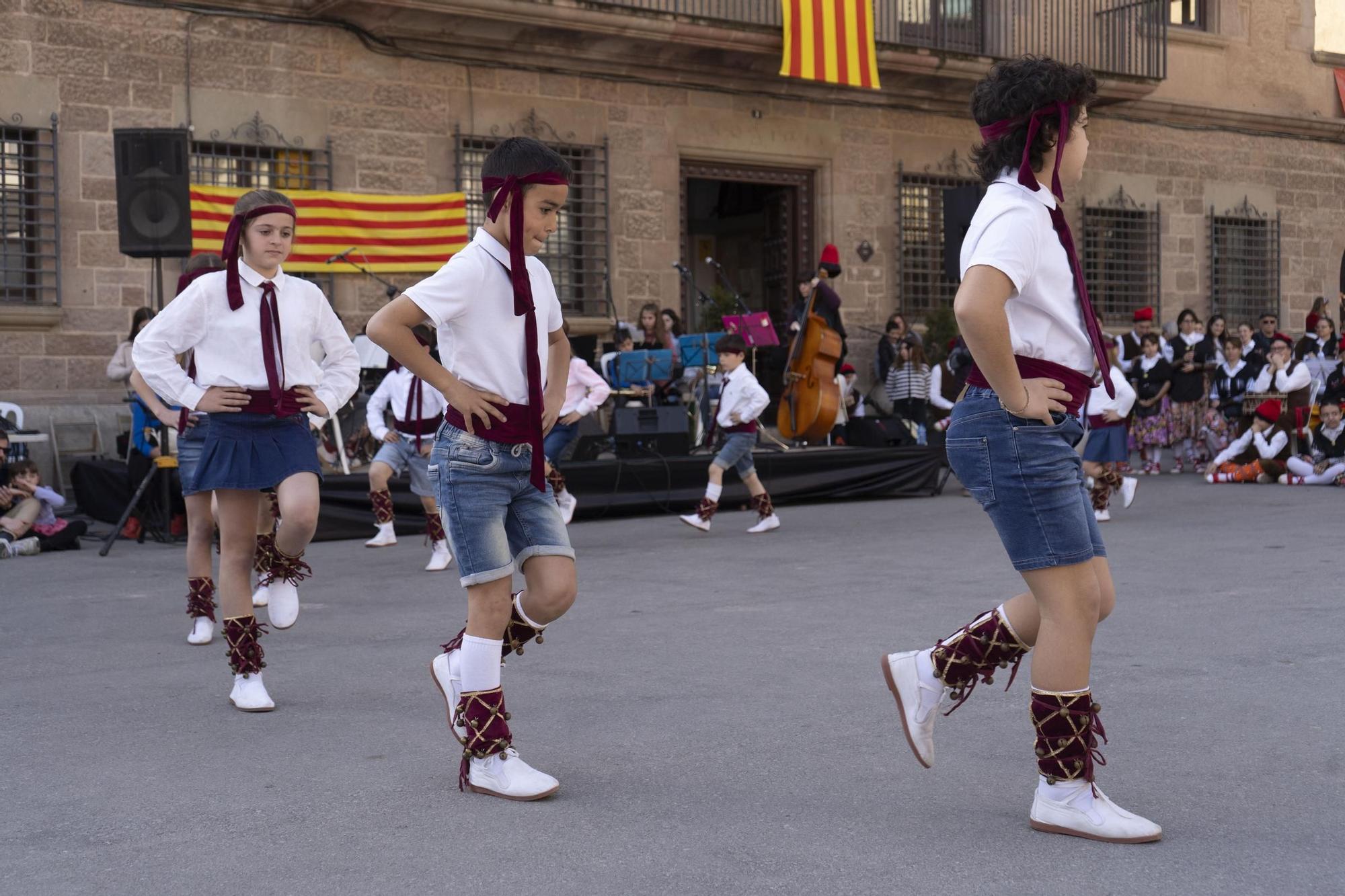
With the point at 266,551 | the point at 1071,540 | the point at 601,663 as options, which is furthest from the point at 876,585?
the point at 1071,540

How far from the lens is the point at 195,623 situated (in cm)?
652

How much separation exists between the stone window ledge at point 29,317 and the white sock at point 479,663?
10.9m

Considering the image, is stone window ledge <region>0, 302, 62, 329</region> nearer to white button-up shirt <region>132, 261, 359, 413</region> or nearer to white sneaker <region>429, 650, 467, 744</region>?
white button-up shirt <region>132, 261, 359, 413</region>

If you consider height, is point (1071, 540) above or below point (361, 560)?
above

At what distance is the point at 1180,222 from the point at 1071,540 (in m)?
19.6

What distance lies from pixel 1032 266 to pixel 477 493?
4.96 feet

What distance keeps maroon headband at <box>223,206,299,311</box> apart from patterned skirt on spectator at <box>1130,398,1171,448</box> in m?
13.4

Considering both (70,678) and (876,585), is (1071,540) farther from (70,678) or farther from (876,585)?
(876,585)

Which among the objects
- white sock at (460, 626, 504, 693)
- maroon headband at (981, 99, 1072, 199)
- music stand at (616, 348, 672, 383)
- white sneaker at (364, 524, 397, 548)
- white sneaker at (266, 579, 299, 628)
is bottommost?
white sneaker at (364, 524, 397, 548)

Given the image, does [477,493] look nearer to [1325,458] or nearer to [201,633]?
[201,633]

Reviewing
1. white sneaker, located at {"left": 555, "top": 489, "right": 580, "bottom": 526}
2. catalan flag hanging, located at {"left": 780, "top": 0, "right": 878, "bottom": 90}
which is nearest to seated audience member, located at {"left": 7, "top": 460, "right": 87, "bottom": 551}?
white sneaker, located at {"left": 555, "top": 489, "right": 580, "bottom": 526}

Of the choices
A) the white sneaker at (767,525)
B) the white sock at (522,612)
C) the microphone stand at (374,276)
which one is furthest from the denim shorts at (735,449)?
the white sock at (522,612)

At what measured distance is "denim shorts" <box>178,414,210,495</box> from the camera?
5.49 m

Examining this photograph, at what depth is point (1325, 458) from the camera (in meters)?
14.6
